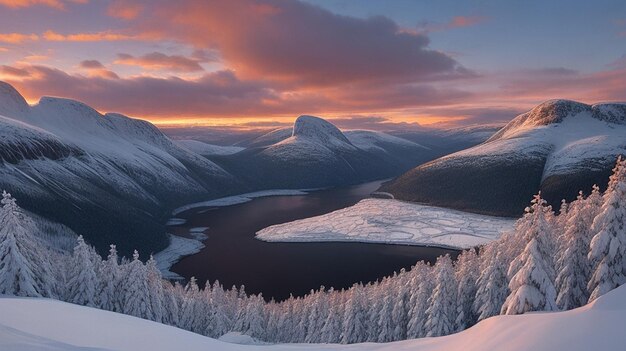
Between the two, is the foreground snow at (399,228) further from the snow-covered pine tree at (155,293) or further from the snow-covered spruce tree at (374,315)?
the snow-covered pine tree at (155,293)

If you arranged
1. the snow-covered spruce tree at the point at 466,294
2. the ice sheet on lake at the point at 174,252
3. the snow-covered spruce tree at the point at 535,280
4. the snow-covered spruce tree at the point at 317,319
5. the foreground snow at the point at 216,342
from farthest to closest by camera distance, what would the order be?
the ice sheet on lake at the point at 174,252
the snow-covered spruce tree at the point at 317,319
the snow-covered spruce tree at the point at 466,294
the snow-covered spruce tree at the point at 535,280
the foreground snow at the point at 216,342

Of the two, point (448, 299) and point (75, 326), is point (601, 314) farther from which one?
point (448, 299)

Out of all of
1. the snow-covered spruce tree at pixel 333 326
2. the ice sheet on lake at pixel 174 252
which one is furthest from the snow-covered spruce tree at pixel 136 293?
the ice sheet on lake at pixel 174 252

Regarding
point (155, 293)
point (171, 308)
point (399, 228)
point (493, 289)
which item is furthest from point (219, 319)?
point (399, 228)

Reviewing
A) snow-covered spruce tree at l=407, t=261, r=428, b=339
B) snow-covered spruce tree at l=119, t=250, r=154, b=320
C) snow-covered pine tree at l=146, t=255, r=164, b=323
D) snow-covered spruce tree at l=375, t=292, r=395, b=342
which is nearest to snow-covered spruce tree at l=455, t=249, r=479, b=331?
snow-covered spruce tree at l=407, t=261, r=428, b=339

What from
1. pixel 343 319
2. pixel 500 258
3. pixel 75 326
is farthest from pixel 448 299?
pixel 75 326
